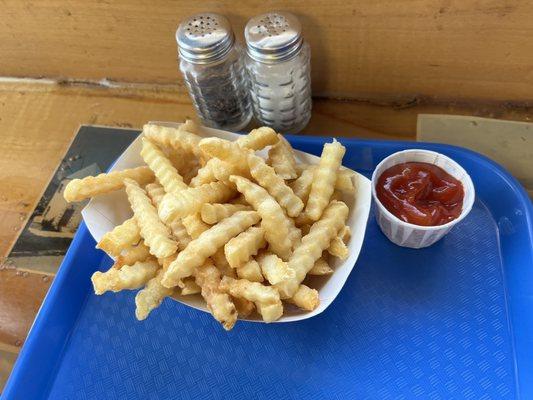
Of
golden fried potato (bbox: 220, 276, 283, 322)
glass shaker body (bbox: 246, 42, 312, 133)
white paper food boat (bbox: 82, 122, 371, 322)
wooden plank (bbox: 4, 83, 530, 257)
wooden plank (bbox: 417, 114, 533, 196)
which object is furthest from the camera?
wooden plank (bbox: 4, 83, 530, 257)

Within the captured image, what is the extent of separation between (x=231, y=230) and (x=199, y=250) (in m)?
0.09

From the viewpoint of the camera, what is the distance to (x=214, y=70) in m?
1.48

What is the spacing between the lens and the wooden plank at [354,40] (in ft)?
4.58

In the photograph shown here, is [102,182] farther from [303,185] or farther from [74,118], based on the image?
[74,118]

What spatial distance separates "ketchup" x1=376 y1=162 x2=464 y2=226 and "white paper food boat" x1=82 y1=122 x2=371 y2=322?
2.7 inches

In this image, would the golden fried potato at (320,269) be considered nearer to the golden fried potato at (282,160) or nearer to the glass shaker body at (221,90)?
the golden fried potato at (282,160)

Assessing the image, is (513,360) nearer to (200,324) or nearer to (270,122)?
(200,324)

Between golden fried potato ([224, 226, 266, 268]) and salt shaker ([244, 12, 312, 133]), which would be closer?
golden fried potato ([224, 226, 266, 268])

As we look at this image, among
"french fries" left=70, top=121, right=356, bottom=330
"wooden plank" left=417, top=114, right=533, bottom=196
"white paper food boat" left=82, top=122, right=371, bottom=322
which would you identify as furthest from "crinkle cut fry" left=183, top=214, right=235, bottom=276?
"wooden plank" left=417, top=114, right=533, bottom=196

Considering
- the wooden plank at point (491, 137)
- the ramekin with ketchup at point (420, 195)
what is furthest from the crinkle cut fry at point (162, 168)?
the wooden plank at point (491, 137)

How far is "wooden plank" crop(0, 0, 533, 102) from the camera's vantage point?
4.58ft

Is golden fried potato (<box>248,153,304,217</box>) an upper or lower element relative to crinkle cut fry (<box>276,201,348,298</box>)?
upper

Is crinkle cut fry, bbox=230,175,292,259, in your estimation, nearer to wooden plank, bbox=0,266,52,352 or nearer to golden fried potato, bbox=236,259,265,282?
golden fried potato, bbox=236,259,265,282


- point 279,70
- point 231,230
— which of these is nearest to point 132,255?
point 231,230
